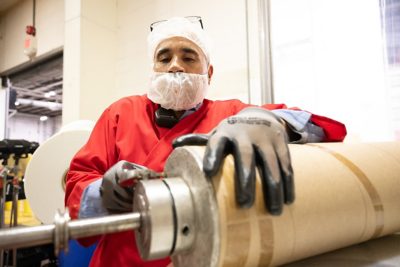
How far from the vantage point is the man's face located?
3.30 feet

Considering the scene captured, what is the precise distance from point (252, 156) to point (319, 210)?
158 mm

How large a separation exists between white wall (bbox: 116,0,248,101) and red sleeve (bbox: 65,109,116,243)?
32.1 inches

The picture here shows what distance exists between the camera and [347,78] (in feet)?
3.96

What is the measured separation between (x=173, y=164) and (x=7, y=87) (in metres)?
3.56

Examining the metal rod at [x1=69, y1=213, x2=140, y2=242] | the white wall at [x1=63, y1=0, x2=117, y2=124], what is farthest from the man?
the white wall at [x1=63, y1=0, x2=117, y2=124]

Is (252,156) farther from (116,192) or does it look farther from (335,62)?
(335,62)

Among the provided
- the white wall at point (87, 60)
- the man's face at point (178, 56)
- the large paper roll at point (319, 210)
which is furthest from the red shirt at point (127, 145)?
the white wall at point (87, 60)

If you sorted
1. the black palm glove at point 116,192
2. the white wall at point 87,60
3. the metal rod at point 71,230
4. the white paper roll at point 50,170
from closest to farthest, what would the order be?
the metal rod at point 71,230
the black palm glove at point 116,192
the white paper roll at point 50,170
the white wall at point 87,60

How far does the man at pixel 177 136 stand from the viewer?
40 cm

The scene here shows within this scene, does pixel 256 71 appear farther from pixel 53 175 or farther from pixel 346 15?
pixel 53 175

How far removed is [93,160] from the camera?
853 mm

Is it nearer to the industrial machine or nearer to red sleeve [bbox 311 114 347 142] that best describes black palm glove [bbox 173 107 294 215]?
the industrial machine

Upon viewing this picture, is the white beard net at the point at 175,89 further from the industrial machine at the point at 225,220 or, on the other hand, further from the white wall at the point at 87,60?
the white wall at the point at 87,60

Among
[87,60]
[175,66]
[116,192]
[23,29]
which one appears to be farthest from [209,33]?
[23,29]
